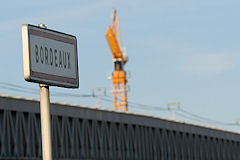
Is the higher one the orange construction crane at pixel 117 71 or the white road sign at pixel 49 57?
the orange construction crane at pixel 117 71

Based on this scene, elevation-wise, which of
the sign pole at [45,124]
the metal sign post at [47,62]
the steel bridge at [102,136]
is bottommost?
the sign pole at [45,124]

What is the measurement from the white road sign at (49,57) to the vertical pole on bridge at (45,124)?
12cm

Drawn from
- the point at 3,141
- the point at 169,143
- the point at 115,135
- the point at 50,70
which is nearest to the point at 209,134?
the point at 169,143

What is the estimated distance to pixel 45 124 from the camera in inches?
321

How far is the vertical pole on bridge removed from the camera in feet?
26.6

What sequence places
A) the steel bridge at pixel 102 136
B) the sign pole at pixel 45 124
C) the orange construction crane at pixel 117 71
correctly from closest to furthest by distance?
the sign pole at pixel 45 124, the steel bridge at pixel 102 136, the orange construction crane at pixel 117 71

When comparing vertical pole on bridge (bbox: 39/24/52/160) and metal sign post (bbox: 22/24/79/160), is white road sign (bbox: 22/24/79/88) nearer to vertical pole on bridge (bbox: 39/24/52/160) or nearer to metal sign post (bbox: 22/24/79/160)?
metal sign post (bbox: 22/24/79/160)

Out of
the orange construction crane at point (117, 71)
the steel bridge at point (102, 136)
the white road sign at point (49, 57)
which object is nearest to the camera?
the white road sign at point (49, 57)

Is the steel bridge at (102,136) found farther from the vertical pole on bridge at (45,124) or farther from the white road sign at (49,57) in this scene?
the vertical pole on bridge at (45,124)

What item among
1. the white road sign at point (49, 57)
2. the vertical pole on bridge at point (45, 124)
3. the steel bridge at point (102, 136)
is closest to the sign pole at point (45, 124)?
the vertical pole on bridge at point (45, 124)

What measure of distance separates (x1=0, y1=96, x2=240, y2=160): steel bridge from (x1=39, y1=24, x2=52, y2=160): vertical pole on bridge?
5255cm

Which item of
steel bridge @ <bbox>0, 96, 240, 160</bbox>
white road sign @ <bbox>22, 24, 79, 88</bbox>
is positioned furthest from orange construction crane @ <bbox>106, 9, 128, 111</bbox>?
white road sign @ <bbox>22, 24, 79, 88</bbox>

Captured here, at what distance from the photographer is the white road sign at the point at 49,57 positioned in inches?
311

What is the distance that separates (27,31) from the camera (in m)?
7.92
